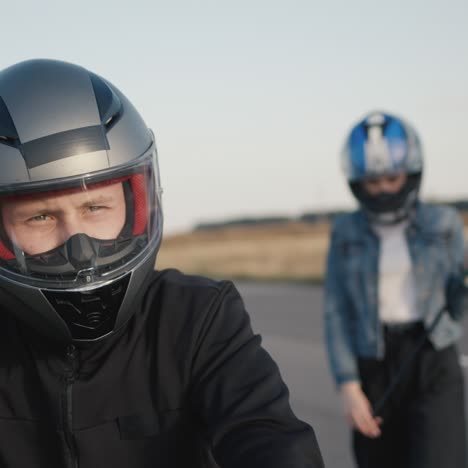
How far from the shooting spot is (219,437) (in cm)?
199

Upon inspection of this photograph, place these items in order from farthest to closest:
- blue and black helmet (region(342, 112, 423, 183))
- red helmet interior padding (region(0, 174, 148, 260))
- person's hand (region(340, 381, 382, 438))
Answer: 1. blue and black helmet (region(342, 112, 423, 183))
2. person's hand (region(340, 381, 382, 438))
3. red helmet interior padding (region(0, 174, 148, 260))

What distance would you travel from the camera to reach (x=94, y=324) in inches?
84.2

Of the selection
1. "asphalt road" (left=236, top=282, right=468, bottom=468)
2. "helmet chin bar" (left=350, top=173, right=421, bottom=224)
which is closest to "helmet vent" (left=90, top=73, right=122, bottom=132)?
"helmet chin bar" (left=350, top=173, right=421, bottom=224)

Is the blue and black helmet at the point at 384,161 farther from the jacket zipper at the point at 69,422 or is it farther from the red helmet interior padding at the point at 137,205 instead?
the jacket zipper at the point at 69,422

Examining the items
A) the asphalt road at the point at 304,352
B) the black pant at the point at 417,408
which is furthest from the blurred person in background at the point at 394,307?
the asphalt road at the point at 304,352

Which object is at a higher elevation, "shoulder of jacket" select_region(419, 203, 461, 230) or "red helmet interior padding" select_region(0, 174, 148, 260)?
"red helmet interior padding" select_region(0, 174, 148, 260)

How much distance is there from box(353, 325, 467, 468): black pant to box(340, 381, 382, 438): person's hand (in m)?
0.04

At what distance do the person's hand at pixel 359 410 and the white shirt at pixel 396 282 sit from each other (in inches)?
13.6

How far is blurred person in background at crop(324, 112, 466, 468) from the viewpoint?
3.77 m

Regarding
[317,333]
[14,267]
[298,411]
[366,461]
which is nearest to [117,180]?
[14,267]

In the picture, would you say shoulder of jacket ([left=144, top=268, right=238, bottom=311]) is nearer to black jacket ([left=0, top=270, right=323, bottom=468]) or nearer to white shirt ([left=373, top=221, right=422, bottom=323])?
black jacket ([left=0, top=270, right=323, bottom=468])

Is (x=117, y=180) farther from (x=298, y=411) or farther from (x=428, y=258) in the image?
(x=298, y=411)

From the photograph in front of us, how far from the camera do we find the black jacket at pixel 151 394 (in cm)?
204

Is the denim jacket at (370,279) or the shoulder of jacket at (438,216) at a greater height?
the shoulder of jacket at (438,216)
